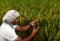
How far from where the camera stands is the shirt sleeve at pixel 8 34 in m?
6.04

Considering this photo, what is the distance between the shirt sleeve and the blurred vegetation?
0.87 metres

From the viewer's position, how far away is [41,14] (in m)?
7.03

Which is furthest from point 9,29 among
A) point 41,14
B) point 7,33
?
point 41,14

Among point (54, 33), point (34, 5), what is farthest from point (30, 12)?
point (54, 33)

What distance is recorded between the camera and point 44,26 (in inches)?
269

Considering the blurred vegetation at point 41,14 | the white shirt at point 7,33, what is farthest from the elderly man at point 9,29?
the blurred vegetation at point 41,14

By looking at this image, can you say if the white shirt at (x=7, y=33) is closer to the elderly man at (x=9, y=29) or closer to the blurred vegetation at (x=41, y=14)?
the elderly man at (x=9, y=29)

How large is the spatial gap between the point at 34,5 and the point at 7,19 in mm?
1362

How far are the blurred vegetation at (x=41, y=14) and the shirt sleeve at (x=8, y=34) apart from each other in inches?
34.1

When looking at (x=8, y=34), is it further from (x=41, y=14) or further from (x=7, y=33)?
(x=41, y=14)

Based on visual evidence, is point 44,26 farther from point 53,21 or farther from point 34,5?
point 34,5

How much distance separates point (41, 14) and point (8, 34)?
121cm

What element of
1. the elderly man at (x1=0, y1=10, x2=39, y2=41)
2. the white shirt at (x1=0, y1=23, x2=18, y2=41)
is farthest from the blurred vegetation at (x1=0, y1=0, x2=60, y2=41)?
the white shirt at (x1=0, y1=23, x2=18, y2=41)

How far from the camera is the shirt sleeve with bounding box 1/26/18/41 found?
604 cm
